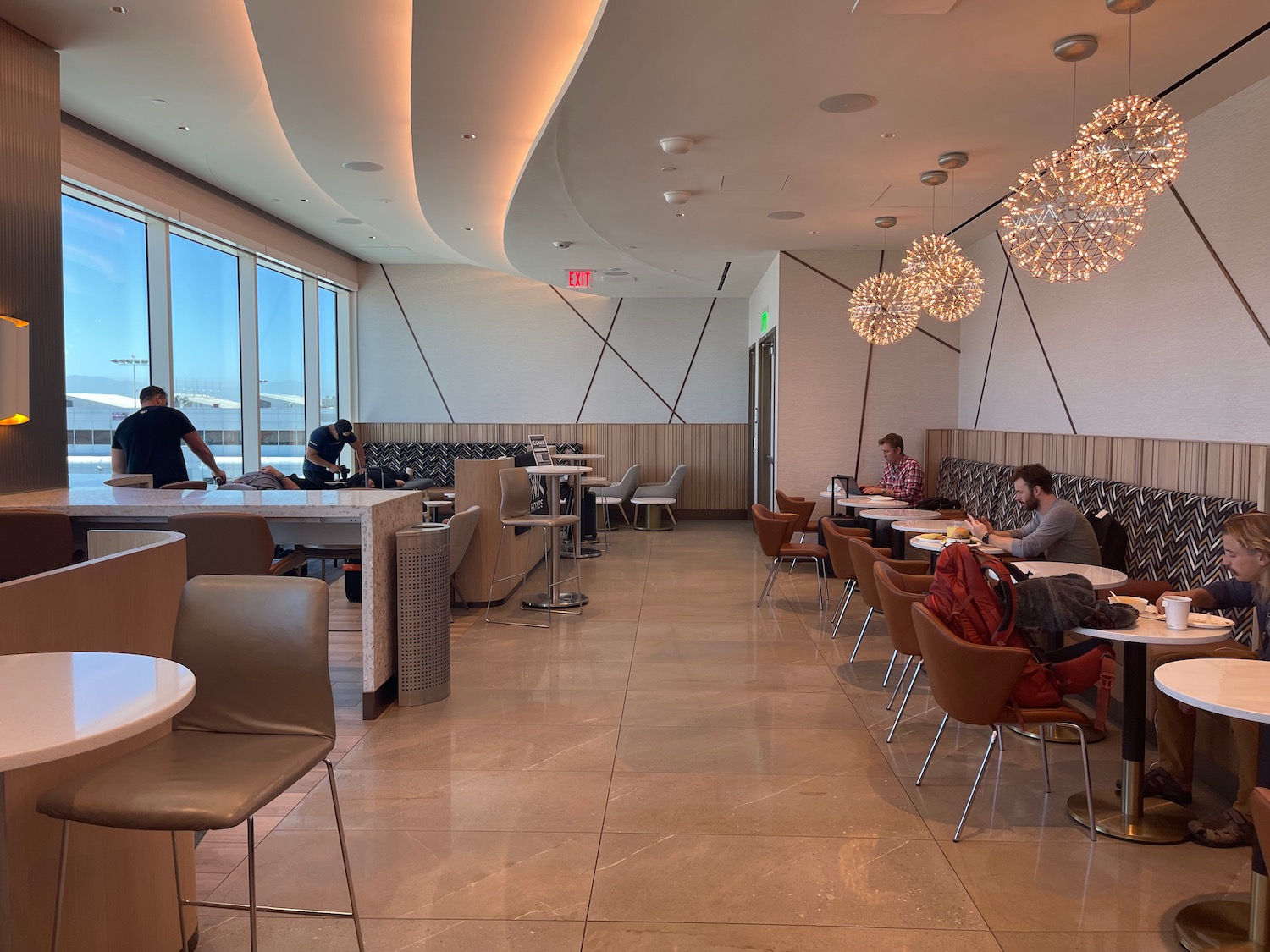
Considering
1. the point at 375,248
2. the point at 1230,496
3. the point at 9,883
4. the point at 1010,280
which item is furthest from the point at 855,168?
the point at 375,248

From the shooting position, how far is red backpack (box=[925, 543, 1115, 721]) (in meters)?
3.42

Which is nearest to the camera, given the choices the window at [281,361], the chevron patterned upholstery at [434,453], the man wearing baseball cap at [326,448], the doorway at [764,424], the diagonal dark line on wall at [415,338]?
the man wearing baseball cap at [326,448]

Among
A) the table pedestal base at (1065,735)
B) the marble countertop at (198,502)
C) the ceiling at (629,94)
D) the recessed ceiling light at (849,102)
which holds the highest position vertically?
the ceiling at (629,94)

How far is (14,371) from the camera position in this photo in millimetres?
5215

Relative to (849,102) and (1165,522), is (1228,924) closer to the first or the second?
(1165,522)

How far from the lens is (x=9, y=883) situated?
1923 millimetres

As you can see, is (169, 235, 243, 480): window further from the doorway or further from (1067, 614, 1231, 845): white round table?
(1067, 614, 1231, 845): white round table

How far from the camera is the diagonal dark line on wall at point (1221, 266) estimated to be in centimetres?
500

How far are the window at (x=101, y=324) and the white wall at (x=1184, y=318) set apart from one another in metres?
8.45

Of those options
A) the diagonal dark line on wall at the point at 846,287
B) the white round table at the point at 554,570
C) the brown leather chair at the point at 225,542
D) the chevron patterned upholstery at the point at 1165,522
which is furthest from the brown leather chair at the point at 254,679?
the diagonal dark line on wall at the point at 846,287

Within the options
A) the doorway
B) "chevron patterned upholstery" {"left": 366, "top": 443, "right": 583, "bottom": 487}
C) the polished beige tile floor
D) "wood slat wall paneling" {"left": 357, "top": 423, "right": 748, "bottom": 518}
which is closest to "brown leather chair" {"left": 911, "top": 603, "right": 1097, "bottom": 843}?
the polished beige tile floor

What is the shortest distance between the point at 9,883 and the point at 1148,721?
464 cm

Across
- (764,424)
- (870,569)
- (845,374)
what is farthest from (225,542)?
(764,424)

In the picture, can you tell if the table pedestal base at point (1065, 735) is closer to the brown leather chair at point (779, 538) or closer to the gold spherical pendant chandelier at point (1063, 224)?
the gold spherical pendant chandelier at point (1063, 224)
